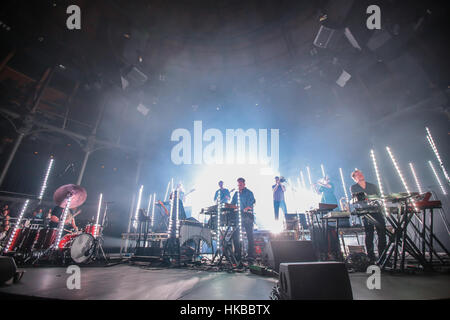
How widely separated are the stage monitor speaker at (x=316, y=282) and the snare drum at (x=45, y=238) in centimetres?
538

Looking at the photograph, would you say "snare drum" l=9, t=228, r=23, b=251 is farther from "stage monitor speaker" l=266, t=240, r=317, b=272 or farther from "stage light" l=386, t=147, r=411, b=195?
"stage light" l=386, t=147, r=411, b=195

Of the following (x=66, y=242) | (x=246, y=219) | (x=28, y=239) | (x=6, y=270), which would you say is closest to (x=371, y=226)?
(x=246, y=219)

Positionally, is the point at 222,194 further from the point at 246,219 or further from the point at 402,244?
the point at 402,244

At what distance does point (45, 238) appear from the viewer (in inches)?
164


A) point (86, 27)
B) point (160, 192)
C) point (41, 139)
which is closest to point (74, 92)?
point (41, 139)

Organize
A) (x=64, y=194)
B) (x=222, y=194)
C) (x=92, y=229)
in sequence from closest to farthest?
(x=64, y=194) < (x=92, y=229) < (x=222, y=194)

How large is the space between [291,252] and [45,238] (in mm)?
5358

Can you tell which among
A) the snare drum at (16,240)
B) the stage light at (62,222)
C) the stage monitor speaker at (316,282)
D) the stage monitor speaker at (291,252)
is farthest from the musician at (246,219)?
the snare drum at (16,240)

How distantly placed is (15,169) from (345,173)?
50.4 ft

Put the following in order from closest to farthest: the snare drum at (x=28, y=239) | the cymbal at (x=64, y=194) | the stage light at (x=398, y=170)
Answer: the snare drum at (x=28, y=239)
the cymbal at (x=64, y=194)
the stage light at (x=398, y=170)

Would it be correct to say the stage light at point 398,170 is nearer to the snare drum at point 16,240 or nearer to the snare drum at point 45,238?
the snare drum at point 45,238

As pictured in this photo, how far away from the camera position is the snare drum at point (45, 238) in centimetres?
410

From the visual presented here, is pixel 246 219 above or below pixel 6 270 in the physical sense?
above

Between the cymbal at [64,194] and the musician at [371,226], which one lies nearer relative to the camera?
the musician at [371,226]
